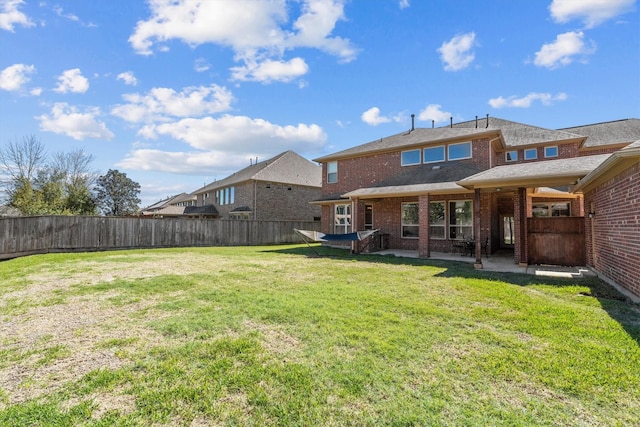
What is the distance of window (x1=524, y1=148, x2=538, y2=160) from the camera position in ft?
57.7

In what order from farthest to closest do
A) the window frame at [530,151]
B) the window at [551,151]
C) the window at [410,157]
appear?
the window frame at [530,151] < the window at [551,151] < the window at [410,157]

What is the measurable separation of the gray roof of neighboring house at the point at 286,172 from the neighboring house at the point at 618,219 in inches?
785

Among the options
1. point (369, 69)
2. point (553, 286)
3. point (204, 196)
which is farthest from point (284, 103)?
point (204, 196)

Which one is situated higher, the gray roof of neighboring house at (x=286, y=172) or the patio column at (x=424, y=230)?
the gray roof of neighboring house at (x=286, y=172)

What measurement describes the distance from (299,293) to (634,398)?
14.2 feet

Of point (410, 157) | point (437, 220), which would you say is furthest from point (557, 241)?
point (410, 157)

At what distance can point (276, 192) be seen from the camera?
2473 cm

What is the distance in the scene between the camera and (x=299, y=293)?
18.5ft

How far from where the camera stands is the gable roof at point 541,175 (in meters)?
7.46

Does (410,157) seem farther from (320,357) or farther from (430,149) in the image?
(320,357)

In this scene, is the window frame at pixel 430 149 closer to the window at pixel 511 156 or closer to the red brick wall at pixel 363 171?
the red brick wall at pixel 363 171

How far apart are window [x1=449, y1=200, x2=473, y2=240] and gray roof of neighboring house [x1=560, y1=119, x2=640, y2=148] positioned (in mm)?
12670

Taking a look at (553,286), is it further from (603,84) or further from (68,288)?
(68,288)

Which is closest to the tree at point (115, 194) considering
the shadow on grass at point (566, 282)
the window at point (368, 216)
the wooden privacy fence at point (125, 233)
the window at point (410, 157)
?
the wooden privacy fence at point (125, 233)
